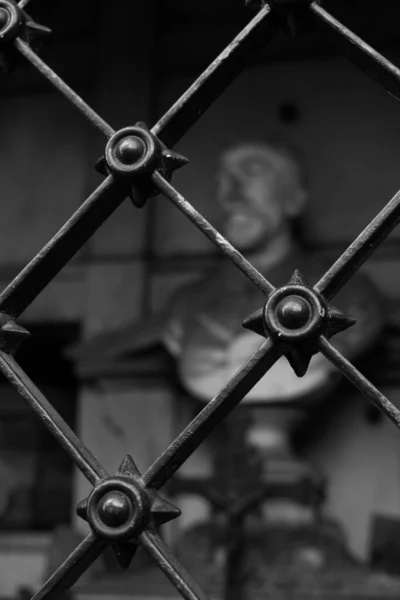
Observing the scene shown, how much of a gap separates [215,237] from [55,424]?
0.48ft

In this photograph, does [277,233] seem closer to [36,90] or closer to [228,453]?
[228,453]

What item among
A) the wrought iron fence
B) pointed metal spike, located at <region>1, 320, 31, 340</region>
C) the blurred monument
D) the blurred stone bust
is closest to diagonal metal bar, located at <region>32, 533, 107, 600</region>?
the wrought iron fence

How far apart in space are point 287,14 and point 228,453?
3.49 feet

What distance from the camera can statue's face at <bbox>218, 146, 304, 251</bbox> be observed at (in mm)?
1912

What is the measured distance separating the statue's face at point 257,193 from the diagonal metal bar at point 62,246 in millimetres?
1210

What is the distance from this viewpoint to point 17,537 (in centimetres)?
207

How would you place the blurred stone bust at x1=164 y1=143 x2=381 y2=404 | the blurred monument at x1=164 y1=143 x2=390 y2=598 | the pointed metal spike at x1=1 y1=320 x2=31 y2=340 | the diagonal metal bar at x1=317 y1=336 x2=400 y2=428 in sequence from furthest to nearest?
1. the blurred stone bust at x1=164 y1=143 x2=381 y2=404
2. the blurred monument at x1=164 y1=143 x2=390 y2=598
3. the pointed metal spike at x1=1 y1=320 x2=31 y2=340
4. the diagonal metal bar at x1=317 y1=336 x2=400 y2=428

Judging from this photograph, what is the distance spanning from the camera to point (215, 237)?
25.7 inches

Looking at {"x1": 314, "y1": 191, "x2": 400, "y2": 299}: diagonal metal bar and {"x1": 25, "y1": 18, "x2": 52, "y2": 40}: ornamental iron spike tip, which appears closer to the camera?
{"x1": 314, "y1": 191, "x2": 400, "y2": 299}: diagonal metal bar

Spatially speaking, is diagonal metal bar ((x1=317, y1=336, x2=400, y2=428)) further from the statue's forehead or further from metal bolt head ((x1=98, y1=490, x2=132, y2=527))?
the statue's forehead

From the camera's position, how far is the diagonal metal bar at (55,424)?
64 centimetres

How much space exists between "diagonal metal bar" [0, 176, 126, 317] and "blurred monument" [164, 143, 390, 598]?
2.98 ft

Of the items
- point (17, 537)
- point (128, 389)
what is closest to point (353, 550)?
point (128, 389)

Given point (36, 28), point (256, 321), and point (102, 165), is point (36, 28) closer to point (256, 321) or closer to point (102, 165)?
point (102, 165)
